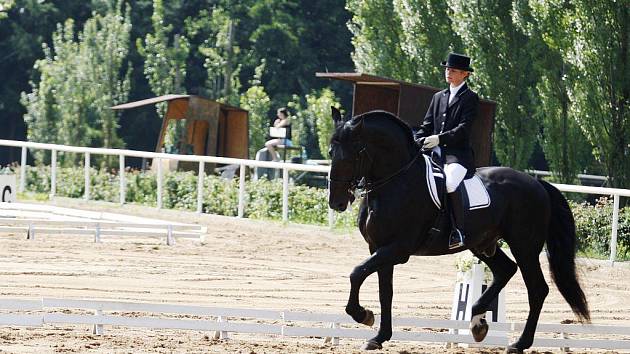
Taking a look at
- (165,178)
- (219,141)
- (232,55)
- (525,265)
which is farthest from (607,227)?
(232,55)

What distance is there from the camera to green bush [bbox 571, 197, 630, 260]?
1689 centimetres

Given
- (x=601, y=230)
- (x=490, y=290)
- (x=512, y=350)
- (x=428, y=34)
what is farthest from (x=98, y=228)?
(x=428, y=34)

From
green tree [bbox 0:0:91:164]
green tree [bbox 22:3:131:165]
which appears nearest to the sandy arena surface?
green tree [bbox 22:3:131:165]

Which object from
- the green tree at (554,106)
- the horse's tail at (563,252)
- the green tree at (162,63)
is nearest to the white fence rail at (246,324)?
the horse's tail at (563,252)

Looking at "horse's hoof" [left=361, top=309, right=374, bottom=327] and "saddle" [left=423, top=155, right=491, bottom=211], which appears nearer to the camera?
"horse's hoof" [left=361, top=309, right=374, bottom=327]

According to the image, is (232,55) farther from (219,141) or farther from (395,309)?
(395,309)

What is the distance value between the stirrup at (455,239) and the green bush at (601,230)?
23.8 feet

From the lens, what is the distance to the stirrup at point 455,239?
9.95 meters

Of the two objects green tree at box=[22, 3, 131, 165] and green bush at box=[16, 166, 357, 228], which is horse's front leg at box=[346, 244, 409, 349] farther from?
green tree at box=[22, 3, 131, 165]

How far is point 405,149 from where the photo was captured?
9.84 m

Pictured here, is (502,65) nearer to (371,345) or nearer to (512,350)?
(512,350)

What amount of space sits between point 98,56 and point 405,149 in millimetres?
27772

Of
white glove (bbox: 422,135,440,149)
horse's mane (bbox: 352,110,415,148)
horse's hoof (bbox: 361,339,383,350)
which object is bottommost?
horse's hoof (bbox: 361,339,383,350)

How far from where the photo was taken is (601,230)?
17266 millimetres
